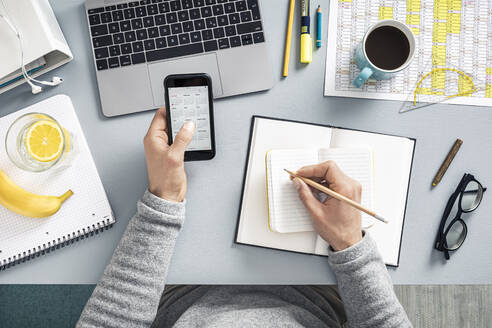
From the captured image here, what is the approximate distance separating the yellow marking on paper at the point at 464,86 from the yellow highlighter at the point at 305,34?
0.34 metres

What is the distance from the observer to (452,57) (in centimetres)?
72

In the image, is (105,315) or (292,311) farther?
(292,311)

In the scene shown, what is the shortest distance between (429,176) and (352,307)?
1.07 feet

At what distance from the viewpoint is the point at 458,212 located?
0.70 metres

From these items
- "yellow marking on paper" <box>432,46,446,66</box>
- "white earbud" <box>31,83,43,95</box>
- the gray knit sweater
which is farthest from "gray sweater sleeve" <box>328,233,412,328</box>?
"white earbud" <box>31,83,43,95</box>

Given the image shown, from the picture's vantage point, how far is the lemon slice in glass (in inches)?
25.7

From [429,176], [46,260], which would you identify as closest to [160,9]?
[46,260]

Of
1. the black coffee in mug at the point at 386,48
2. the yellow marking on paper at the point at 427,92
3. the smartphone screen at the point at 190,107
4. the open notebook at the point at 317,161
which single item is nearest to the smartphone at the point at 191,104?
the smartphone screen at the point at 190,107

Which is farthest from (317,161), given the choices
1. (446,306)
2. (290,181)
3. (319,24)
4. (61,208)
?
(446,306)

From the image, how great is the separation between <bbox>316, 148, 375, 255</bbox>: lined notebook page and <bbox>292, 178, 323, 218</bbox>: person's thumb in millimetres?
72

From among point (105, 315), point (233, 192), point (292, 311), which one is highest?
point (233, 192)

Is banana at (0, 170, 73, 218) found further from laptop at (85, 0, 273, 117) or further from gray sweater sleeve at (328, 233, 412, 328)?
gray sweater sleeve at (328, 233, 412, 328)

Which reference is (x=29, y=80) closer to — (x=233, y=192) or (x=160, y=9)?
(x=160, y=9)

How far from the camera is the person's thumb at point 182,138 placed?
24.6 inches
